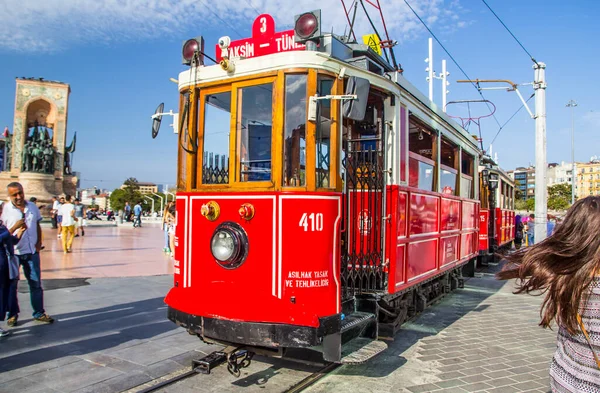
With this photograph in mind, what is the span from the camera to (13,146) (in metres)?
28.0

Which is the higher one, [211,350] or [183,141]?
[183,141]

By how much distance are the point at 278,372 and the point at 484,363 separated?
7.75 ft

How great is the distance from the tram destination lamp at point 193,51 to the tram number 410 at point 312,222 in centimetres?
200

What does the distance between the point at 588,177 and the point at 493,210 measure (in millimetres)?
125067

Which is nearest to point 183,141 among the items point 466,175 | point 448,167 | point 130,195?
point 448,167

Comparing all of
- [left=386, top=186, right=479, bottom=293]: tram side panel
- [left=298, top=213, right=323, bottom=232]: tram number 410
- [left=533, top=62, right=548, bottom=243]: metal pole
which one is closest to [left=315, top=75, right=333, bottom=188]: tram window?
[left=298, top=213, right=323, bottom=232]: tram number 410

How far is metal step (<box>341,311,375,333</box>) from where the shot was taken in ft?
14.6

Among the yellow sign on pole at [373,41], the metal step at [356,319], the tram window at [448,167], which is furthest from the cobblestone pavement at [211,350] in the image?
the yellow sign on pole at [373,41]

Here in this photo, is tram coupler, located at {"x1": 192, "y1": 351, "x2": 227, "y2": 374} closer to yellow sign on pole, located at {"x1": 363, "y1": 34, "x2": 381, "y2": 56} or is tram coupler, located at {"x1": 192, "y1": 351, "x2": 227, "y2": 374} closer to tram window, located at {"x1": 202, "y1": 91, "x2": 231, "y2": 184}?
tram window, located at {"x1": 202, "y1": 91, "x2": 231, "y2": 184}

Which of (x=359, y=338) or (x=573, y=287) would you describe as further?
(x=359, y=338)

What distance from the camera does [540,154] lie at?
12828mm

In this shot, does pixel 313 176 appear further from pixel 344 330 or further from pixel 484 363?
pixel 484 363

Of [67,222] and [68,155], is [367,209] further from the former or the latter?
[68,155]

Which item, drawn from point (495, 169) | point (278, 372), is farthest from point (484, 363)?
point (495, 169)
